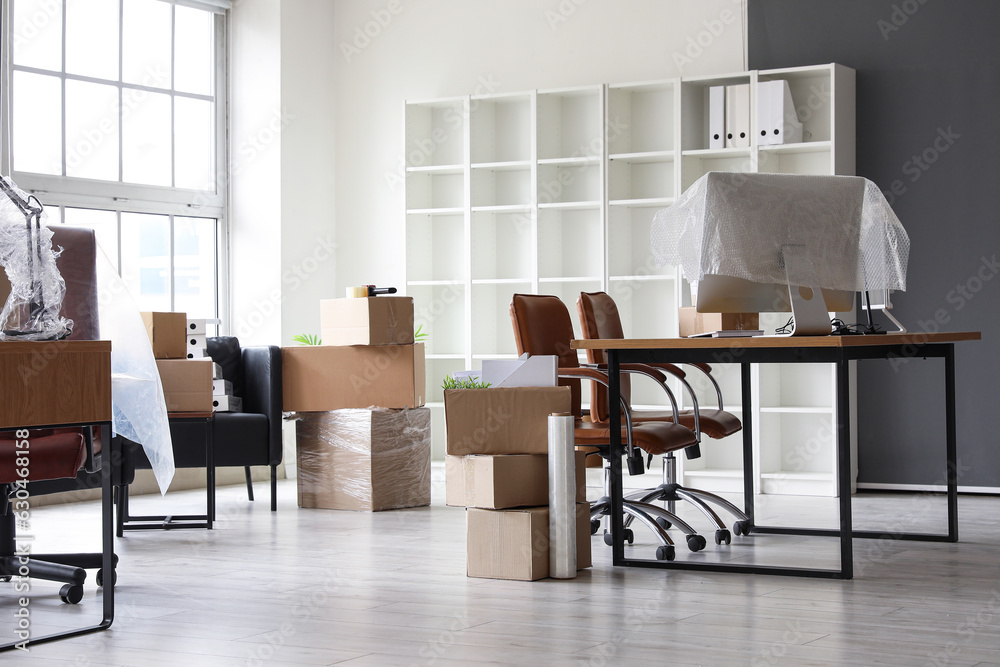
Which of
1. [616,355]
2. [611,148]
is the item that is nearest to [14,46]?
[611,148]

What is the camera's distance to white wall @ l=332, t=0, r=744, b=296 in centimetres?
604

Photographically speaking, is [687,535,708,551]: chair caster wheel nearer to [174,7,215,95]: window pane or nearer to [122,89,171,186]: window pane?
[122,89,171,186]: window pane

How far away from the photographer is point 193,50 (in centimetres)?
657

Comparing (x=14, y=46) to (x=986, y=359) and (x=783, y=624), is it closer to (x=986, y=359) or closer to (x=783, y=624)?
(x=783, y=624)

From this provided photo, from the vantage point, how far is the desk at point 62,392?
2.62 metres

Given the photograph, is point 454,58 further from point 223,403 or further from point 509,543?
point 509,543

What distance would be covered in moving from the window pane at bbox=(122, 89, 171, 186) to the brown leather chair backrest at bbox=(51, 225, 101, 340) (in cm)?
287

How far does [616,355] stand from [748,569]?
2.56 ft

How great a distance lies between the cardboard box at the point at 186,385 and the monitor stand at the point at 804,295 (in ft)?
8.17

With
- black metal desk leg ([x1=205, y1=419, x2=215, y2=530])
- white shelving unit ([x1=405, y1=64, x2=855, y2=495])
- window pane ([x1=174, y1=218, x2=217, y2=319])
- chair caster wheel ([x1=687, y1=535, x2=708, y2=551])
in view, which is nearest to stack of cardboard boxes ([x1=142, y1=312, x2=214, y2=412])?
black metal desk leg ([x1=205, y1=419, x2=215, y2=530])

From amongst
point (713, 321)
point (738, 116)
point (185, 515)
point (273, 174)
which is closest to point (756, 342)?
point (713, 321)

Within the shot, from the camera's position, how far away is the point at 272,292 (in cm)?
655

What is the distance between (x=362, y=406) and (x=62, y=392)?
258cm

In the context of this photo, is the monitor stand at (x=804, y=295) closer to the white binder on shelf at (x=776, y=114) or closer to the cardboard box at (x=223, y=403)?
the white binder on shelf at (x=776, y=114)
